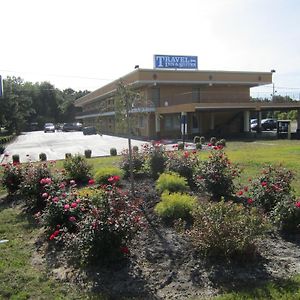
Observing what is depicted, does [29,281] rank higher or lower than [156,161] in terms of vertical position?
lower

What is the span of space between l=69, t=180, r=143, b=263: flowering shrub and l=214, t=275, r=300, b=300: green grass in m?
1.48

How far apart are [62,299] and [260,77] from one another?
44.5 m

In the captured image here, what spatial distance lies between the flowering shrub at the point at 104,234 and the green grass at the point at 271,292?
148 centimetres

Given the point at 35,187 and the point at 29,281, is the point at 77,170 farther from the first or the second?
the point at 29,281

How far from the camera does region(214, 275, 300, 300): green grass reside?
4340 millimetres

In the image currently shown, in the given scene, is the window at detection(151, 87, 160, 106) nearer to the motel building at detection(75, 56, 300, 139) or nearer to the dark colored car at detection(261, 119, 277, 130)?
the motel building at detection(75, 56, 300, 139)

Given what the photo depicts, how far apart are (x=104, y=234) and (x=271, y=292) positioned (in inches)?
82.3

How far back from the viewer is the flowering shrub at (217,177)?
8.31 m

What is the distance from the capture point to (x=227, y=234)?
5.25 meters

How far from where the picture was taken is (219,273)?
4988 mm

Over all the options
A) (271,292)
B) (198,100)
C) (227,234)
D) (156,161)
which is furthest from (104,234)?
(198,100)

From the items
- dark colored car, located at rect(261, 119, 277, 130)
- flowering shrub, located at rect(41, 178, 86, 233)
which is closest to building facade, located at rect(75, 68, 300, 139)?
dark colored car, located at rect(261, 119, 277, 130)

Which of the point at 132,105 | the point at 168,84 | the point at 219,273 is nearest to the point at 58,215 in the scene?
the point at 219,273

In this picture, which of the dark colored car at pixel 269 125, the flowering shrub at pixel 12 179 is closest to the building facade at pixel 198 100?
the dark colored car at pixel 269 125
